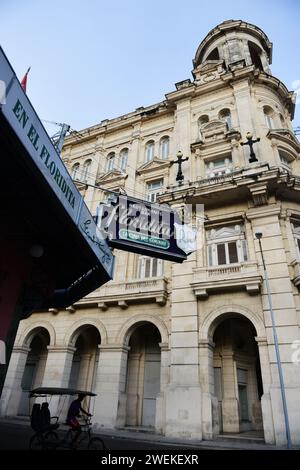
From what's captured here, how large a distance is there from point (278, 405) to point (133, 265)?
10729 millimetres

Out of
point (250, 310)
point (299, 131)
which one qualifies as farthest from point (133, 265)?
point (299, 131)

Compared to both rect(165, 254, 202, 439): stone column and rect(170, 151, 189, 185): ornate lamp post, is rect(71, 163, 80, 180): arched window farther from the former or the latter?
rect(165, 254, 202, 439): stone column

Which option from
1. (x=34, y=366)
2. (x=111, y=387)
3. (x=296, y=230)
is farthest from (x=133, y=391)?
(x=296, y=230)

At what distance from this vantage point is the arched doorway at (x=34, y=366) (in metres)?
19.1

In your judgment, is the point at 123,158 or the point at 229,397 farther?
the point at 123,158

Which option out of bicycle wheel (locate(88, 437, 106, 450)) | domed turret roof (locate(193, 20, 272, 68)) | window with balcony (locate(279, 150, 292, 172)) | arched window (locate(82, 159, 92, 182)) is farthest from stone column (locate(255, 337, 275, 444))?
domed turret roof (locate(193, 20, 272, 68))

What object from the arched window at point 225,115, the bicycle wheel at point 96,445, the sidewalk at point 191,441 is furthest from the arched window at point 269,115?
the bicycle wheel at point 96,445

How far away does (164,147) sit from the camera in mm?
24125

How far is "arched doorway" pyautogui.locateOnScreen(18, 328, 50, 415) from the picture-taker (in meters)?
19.1

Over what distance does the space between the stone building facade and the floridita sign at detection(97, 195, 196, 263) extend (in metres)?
6.76

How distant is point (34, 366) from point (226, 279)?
1480cm

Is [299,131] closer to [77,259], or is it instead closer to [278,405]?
[278,405]

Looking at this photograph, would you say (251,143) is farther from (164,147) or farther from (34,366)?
(34,366)

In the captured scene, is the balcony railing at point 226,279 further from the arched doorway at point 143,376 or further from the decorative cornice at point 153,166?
the decorative cornice at point 153,166
